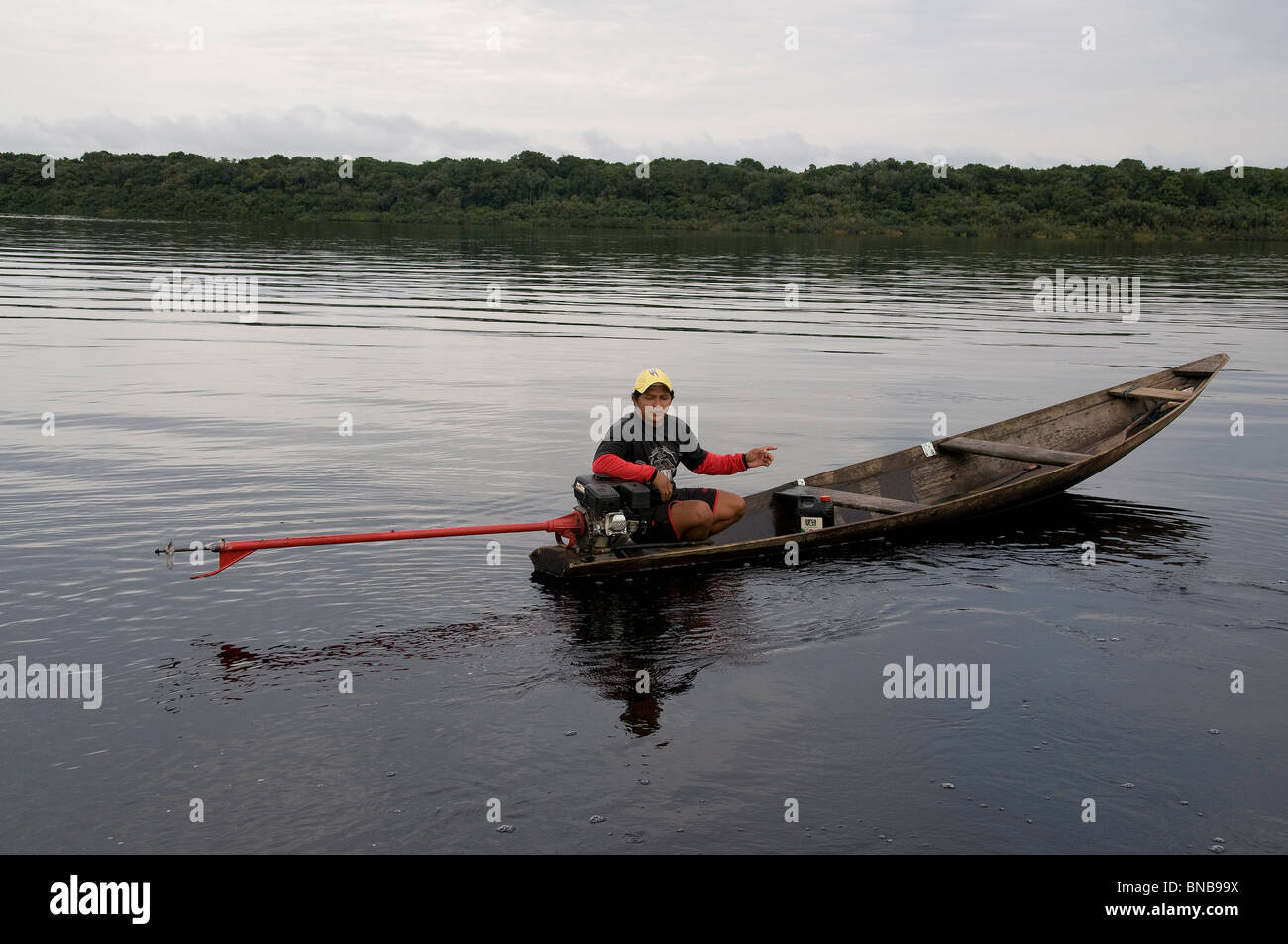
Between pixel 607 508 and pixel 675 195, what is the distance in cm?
11890

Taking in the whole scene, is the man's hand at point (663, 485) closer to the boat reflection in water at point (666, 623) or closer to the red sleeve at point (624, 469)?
the red sleeve at point (624, 469)

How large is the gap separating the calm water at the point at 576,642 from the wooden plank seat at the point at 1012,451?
0.73 m

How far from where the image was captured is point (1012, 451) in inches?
561

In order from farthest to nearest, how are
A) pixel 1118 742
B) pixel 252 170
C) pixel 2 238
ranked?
pixel 252 170
pixel 2 238
pixel 1118 742

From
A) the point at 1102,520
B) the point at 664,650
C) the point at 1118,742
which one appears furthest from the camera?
the point at 1102,520

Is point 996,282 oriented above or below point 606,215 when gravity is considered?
below

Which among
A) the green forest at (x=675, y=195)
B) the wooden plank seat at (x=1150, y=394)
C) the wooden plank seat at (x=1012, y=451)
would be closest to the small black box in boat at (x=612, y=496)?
the wooden plank seat at (x=1012, y=451)

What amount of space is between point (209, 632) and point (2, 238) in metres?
76.9

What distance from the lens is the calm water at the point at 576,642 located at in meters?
6.99

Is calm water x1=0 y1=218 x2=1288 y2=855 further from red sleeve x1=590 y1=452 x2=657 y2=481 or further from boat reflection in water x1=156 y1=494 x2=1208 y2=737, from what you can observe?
red sleeve x1=590 y1=452 x2=657 y2=481

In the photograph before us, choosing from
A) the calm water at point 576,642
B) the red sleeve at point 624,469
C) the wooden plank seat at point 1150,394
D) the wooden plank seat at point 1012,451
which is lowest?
the calm water at point 576,642
